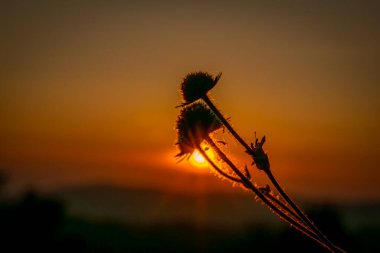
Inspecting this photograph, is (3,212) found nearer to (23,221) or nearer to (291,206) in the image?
(23,221)

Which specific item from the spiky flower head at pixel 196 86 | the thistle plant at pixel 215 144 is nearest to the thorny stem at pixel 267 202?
the thistle plant at pixel 215 144

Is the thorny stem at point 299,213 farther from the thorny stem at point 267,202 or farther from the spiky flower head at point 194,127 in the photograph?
the spiky flower head at point 194,127

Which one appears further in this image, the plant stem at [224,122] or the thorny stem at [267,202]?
the plant stem at [224,122]

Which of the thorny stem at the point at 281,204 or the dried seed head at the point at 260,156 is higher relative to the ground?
the dried seed head at the point at 260,156

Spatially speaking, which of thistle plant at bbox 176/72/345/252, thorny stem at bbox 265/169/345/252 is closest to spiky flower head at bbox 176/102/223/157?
thistle plant at bbox 176/72/345/252

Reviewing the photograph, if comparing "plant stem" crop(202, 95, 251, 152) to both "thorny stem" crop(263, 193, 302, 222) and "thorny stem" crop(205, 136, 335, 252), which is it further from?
"thorny stem" crop(263, 193, 302, 222)

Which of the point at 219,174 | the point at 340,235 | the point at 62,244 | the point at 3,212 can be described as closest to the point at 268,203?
the point at 219,174

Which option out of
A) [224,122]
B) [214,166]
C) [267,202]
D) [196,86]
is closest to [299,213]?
[267,202]

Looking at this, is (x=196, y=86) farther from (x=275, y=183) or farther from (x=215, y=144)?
(x=275, y=183)
